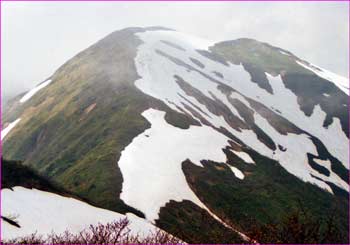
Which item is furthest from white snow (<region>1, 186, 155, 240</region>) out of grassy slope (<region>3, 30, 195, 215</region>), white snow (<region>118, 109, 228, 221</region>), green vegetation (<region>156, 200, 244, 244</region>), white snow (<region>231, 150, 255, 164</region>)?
white snow (<region>231, 150, 255, 164</region>)

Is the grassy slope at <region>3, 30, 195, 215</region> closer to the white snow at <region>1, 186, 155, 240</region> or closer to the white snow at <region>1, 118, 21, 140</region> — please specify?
the white snow at <region>1, 118, 21, 140</region>

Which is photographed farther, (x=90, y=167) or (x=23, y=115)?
(x=23, y=115)

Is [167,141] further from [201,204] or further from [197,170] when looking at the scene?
[201,204]

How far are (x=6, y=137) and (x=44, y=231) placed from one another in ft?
407

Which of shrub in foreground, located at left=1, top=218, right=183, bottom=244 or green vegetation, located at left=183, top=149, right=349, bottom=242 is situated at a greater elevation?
shrub in foreground, located at left=1, top=218, right=183, bottom=244

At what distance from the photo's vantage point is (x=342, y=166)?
156500 mm

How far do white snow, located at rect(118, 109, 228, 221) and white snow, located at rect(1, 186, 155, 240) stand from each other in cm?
1355

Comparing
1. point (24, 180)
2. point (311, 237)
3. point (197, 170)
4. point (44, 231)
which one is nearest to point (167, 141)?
point (197, 170)

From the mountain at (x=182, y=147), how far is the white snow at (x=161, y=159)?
0.77ft

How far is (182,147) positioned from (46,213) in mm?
53860

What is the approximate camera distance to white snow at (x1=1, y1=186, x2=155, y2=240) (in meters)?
58.0

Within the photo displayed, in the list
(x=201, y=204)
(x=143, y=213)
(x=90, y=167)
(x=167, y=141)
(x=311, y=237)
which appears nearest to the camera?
(x=311, y=237)

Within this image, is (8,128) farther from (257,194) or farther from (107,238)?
(107,238)

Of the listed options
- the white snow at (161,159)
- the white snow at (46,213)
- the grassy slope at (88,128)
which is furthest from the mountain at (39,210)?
the white snow at (161,159)
